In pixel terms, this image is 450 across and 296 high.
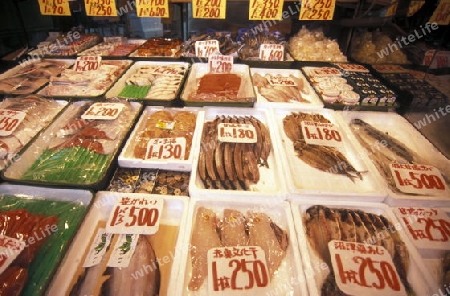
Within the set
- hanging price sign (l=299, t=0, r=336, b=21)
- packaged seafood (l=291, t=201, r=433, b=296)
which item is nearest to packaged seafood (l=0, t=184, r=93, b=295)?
packaged seafood (l=291, t=201, r=433, b=296)

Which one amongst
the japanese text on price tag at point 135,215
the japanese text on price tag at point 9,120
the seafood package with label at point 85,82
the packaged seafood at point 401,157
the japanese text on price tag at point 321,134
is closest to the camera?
the japanese text on price tag at point 135,215

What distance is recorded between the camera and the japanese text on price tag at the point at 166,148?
2.53 m

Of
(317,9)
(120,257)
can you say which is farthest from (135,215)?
(317,9)

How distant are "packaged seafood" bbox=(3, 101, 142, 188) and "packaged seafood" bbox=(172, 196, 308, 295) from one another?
0.98 meters

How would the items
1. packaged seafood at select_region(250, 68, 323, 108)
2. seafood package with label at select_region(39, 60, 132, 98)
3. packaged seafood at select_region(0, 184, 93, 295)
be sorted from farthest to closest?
packaged seafood at select_region(250, 68, 323, 108) → seafood package with label at select_region(39, 60, 132, 98) → packaged seafood at select_region(0, 184, 93, 295)

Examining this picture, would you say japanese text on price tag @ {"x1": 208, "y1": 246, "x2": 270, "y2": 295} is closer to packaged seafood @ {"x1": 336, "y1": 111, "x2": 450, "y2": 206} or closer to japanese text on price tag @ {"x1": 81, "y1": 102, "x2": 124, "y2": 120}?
packaged seafood @ {"x1": 336, "y1": 111, "x2": 450, "y2": 206}

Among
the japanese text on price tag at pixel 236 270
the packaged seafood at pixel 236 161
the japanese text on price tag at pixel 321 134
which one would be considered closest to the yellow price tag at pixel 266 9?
the packaged seafood at pixel 236 161

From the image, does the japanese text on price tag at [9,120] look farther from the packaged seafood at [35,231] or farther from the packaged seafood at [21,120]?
the packaged seafood at [35,231]

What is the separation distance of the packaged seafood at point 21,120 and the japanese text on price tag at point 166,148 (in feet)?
3.78

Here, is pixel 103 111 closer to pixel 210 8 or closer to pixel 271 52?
pixel 210 8

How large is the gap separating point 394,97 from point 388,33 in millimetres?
2553

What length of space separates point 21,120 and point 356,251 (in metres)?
3.33

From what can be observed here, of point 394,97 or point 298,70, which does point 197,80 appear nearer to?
point 298,70

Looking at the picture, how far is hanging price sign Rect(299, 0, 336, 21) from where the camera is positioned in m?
3.86
